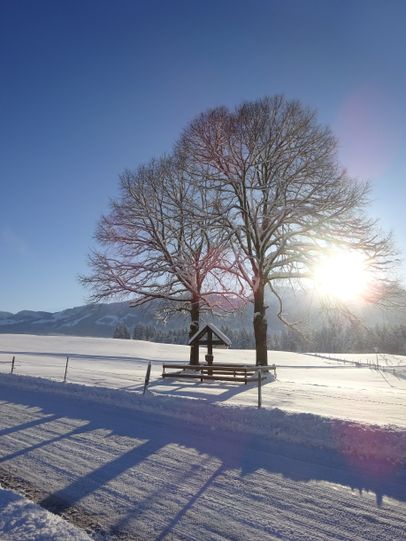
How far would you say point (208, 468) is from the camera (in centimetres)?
632

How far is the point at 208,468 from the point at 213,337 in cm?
1414

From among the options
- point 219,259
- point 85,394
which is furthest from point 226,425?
point 219,259

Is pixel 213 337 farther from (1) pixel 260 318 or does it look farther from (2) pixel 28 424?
(2) pixel 28 424

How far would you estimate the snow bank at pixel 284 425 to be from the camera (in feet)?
23.8

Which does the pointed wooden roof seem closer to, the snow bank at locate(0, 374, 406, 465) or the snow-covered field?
the snow bank at locate(0, 374, 406, 465)

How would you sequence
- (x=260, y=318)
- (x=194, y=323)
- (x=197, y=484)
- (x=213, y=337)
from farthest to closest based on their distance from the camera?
1. (x=194, y=323)
2. (x=213, y=337)
3. (x=260, y=318)
4. (x=197, y=484)

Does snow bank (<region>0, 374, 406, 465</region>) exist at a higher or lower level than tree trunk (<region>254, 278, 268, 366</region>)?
lower

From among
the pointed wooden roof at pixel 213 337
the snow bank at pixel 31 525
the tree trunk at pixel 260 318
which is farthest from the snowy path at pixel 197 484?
the pointed wooden roof at pixel 213 337

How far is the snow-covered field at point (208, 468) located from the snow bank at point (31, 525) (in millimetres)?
235

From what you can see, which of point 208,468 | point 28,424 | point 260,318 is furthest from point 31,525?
point 260,318

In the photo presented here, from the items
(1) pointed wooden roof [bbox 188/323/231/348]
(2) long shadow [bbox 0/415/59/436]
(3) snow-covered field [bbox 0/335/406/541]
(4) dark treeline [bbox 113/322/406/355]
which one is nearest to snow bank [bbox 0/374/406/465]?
(3) snow-covered field [bbox 0/335/406/541]

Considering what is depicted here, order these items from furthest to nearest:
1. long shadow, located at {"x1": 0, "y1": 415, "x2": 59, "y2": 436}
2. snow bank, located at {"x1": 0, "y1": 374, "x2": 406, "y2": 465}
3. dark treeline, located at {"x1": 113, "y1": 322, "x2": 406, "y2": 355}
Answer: dark treeline, located at {"x1": 113, "y1": 322, "x2": 406, "y2": 355} → long shadow, located at {"x1": 0, "y1": 415, "x2": 59, "y2": 436} → snow bank, located at {"x1": 0, "y1": 374, "x2": 406, "y2": 465}

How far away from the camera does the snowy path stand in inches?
175

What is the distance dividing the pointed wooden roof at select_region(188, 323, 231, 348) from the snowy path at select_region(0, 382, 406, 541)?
11228 mm
